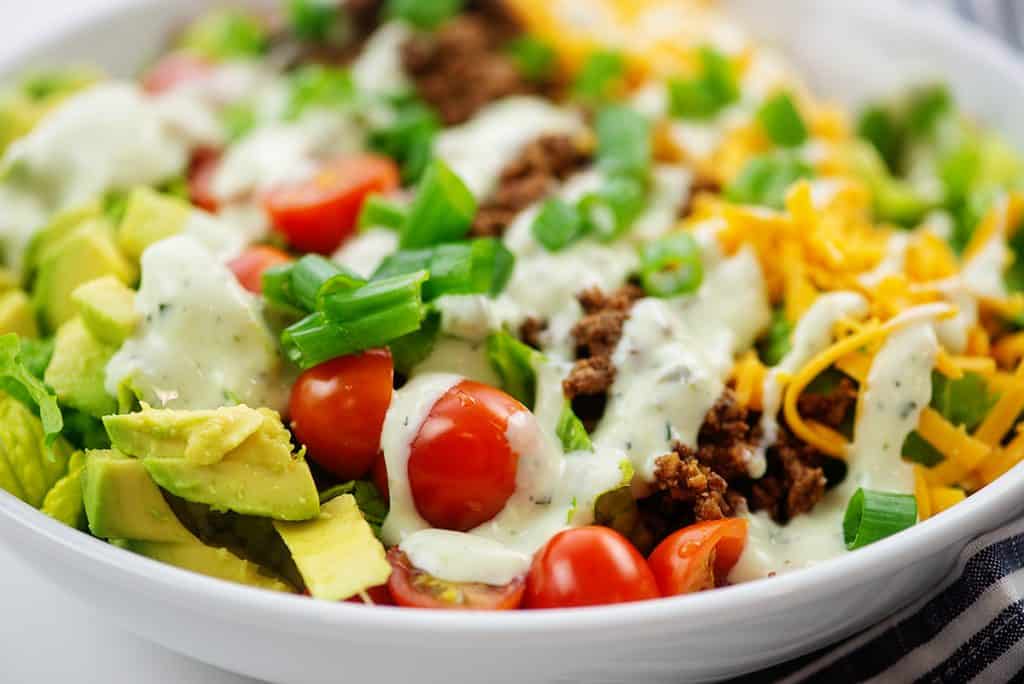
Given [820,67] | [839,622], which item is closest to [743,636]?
[839,622]

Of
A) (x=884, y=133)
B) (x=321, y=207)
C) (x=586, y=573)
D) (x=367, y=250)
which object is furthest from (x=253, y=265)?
(x=884, y=133)

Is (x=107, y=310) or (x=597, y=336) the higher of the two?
(x=107, y=310)

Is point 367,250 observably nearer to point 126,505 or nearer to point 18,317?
point 18,317

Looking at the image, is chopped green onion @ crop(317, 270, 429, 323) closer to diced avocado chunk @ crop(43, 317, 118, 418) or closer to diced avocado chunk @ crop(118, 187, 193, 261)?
diced avocado chunk @ crop(43, 317, 118, 418)

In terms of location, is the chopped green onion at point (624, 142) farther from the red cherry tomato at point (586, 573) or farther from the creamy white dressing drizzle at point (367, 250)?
the red cherry tomato at point (586, 573)

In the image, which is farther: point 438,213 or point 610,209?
point 610,209

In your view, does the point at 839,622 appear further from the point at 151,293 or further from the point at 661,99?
the point at 661,99
